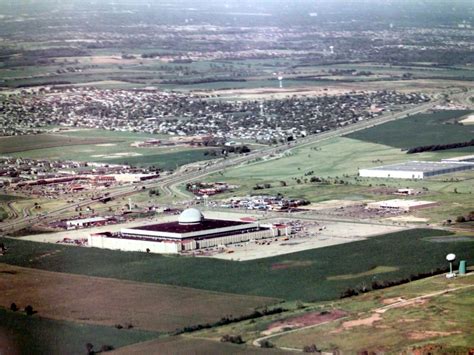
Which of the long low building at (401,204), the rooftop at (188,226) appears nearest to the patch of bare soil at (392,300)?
the rooftop at (188,226)

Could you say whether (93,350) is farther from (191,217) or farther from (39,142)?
(39,142)

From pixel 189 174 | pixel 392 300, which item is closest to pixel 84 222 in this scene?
pixel 189 174

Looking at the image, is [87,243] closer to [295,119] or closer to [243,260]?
[243,260]

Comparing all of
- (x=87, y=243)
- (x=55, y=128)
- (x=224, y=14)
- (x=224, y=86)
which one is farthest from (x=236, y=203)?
(x=224, y=14)

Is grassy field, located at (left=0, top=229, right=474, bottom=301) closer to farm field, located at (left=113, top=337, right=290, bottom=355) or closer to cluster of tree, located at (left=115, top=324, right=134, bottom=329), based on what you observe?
cluster of tree, located at (left=115, top=324, right=134, bottom=329)

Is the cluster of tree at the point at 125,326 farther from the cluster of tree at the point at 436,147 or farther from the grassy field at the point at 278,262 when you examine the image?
the cluster of tree at the point at 436,147

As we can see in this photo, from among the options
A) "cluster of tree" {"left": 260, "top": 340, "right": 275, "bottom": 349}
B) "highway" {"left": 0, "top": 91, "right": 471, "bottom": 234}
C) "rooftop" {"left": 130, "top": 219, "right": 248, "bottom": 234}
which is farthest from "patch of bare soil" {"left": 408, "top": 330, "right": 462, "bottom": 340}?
"highway" {"left": 0, "top": 91, "right": 471, "bottom": 234}

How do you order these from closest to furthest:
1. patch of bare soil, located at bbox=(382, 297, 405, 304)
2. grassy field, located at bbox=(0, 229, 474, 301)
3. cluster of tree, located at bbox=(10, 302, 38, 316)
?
patch of bare soil, located at bbox=(382, 297, 405, 304) → cluster of tree, located at bbox=(10, 302, 38, 316) → grassy field, located at bbox=(0, 229, 474, 301)
